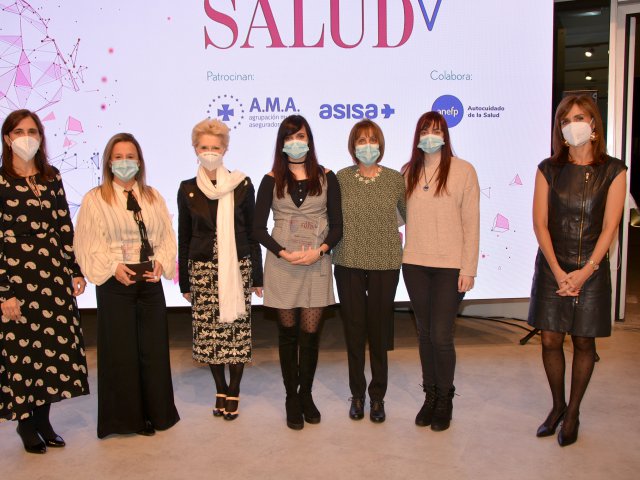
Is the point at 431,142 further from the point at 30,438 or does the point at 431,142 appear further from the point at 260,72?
the point at 30,438

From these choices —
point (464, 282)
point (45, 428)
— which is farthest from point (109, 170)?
point (464, 282)

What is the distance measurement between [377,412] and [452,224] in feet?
3.39

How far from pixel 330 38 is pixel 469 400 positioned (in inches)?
99.6

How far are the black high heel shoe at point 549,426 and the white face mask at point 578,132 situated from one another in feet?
4.17

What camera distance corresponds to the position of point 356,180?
2.94 metres

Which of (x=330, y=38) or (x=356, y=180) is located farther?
(x=330, y=38)

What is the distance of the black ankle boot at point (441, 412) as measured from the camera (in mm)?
2949

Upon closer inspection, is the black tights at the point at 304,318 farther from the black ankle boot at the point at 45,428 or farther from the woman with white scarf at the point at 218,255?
the black ankle boot at the point at 45,428

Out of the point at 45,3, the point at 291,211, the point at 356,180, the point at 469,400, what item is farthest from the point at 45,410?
the point at 45,3

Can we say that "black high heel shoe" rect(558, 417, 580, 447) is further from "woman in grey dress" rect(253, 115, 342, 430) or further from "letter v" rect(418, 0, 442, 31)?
"letter v" rect(418, 0, 442, 31)

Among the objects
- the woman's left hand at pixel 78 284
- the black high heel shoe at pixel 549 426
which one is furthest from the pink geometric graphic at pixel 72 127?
the black high heel shoe at pixel 549 426

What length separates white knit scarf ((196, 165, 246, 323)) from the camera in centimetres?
296

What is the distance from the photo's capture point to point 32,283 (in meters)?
2.69

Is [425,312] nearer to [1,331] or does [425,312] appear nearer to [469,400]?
[469,400]
